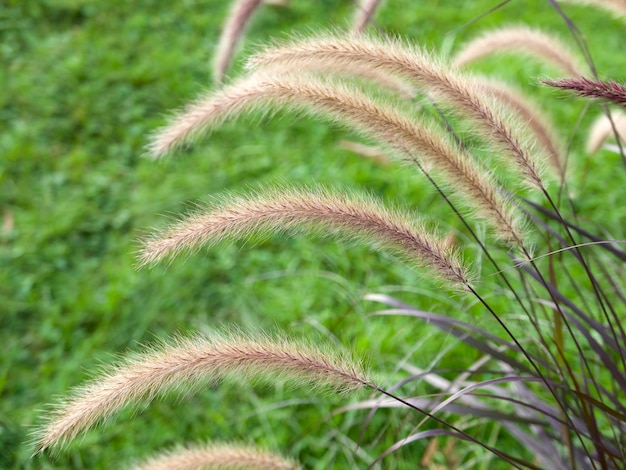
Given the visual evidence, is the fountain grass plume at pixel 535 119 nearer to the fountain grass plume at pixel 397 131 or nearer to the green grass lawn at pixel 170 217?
the green grass lawn at pixel 170 217

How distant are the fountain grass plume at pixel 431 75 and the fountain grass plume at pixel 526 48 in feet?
2.21

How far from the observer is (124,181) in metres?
3.01

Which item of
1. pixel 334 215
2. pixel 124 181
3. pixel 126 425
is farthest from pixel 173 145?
pixel 124 181

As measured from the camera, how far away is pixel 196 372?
972mm

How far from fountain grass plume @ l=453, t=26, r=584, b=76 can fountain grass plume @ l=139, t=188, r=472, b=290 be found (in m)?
0.88

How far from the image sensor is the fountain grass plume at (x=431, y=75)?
1.07 m

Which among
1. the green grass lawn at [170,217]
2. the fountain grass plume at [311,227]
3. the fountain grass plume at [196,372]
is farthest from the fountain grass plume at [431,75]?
the fountain grass plume at [196,372]

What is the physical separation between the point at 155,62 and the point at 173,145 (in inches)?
102

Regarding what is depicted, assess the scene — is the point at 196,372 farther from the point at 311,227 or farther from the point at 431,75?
the point at 431,75

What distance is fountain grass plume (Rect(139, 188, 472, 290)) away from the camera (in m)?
1.00

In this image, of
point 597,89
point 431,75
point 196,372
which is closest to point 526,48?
point 431,75

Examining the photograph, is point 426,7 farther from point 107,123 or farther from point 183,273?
point 183,273

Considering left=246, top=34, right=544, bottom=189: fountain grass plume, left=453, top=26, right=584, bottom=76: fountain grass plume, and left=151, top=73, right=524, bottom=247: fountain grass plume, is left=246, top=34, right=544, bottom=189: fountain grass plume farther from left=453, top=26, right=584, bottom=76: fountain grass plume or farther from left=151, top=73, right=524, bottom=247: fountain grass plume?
left=453, top=26, right=584, bottom=76: fountain grass plume

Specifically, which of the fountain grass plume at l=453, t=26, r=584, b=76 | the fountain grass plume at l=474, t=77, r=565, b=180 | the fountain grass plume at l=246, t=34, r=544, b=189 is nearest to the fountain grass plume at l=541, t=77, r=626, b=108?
the fountain grass plume at l=246, t=34, r=544, b=189
